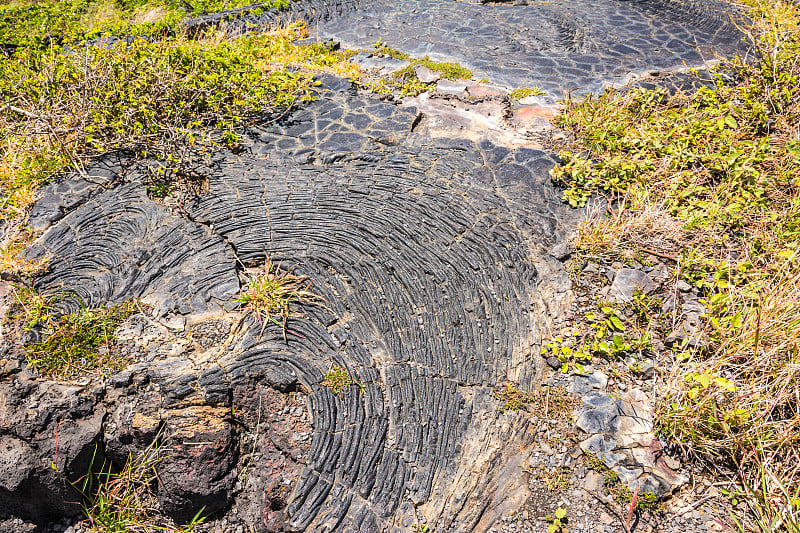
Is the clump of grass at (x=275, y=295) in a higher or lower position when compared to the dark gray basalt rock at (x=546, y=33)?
lower

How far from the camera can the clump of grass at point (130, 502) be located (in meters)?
2.96

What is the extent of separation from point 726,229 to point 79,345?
5.07m

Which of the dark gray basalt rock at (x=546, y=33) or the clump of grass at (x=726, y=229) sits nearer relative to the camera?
the clump of grass at (x=726, y=229)

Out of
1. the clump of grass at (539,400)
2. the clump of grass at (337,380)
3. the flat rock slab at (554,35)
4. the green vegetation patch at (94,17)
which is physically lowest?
the clump of grass at (539,400)

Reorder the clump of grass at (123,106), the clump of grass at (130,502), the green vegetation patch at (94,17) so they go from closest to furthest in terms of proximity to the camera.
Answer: the clump of grass at (130,502) < the clump of grass at (123,106) < the green vegetation patch at (94,17)

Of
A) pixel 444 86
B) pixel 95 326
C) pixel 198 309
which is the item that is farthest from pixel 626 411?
pixel 444 86

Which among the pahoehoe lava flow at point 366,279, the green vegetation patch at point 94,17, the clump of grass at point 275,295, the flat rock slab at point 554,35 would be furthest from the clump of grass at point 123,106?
the flat rock slab at point 554,35

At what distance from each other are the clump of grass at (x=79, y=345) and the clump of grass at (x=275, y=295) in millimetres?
851

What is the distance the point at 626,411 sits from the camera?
329 centimetres

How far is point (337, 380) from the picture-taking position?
10.7 feet

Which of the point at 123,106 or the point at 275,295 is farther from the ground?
the point at 123,106

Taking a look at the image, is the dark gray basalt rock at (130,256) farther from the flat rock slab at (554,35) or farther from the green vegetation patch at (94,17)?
the flat rock slab at (554,35)

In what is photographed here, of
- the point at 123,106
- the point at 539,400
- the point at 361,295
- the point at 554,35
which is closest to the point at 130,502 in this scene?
the point at 361,295

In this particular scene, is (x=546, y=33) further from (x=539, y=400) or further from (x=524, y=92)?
(x=539, y=400)
